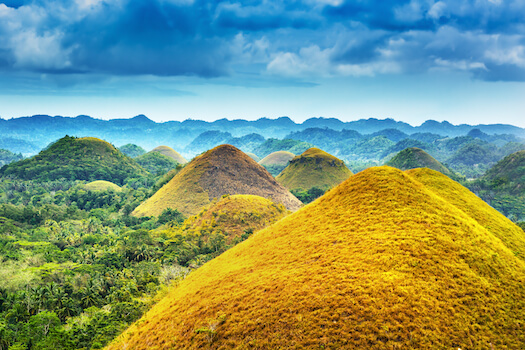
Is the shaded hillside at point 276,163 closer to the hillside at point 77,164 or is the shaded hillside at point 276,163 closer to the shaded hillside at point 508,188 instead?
the hillside at point 77,164

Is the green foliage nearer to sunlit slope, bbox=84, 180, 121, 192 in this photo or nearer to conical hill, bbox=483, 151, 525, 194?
sunlit slope, bbox=84, 180, 121, 192

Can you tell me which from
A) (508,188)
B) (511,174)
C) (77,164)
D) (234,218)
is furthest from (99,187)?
(511,174)

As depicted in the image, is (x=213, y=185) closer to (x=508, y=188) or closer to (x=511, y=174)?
(x=508, y=188)

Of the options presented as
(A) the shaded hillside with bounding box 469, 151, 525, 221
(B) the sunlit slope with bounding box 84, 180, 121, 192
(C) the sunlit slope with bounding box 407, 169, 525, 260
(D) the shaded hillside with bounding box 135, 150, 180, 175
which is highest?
(C) the sunlit slope with bounding box 407, 169, 525, 260

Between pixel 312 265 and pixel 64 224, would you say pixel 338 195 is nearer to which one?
pixel 312 265

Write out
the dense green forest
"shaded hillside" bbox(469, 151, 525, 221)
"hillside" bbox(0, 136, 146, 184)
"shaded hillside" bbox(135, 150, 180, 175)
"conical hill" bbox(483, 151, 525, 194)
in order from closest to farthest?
the dense green forest, "shaded hillside" bbox(469, 151, 525, 221), "hillside" bbox(0, 136, 146, 184), "conical hill" bbox(483, 151, 525, 194), "shaded hillside" bbox(135, 150, 180, 175)

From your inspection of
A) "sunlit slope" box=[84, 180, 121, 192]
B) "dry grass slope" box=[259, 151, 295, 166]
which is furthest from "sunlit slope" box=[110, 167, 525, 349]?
"dry grass slope" box=[259, 151, 295, 166]

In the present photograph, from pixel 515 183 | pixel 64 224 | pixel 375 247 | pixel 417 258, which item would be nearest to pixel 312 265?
pixel 375 247
